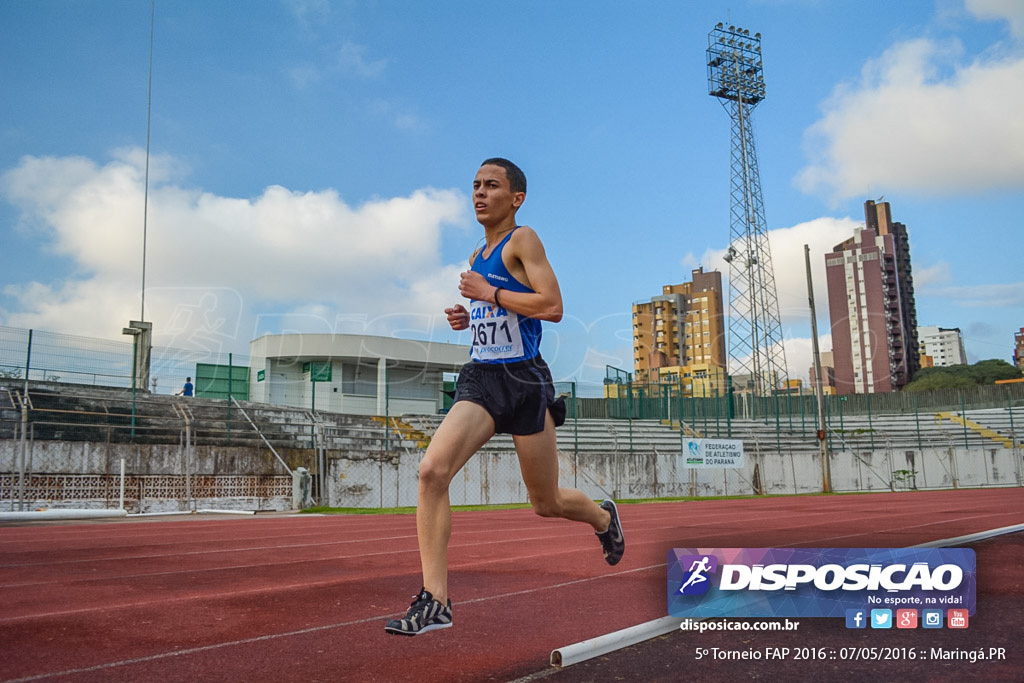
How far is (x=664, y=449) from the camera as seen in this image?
25.7 meters

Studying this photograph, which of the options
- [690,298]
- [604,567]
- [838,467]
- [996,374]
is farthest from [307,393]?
[690,298]

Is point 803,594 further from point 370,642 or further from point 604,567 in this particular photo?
point 604,567

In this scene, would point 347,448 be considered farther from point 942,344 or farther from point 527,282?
point 942,344

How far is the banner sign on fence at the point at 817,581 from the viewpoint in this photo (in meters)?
3.02

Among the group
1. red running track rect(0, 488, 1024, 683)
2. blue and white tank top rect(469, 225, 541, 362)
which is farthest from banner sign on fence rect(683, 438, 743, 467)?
blue and white tank top rect(469, 225, 541, 362)

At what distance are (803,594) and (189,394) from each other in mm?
19342

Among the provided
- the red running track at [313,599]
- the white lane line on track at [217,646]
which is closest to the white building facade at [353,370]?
the red running track at [313,599]

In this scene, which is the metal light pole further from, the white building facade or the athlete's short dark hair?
the athlete's short dark hair

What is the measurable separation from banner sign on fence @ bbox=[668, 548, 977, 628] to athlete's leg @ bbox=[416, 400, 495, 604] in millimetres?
987

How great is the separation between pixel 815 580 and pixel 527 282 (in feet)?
5.41

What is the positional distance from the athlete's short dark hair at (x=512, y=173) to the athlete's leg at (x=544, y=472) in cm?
101

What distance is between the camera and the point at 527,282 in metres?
3.38

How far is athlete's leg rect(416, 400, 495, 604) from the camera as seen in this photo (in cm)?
315

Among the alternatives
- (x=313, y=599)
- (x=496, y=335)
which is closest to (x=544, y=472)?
(x=496, y=335)
